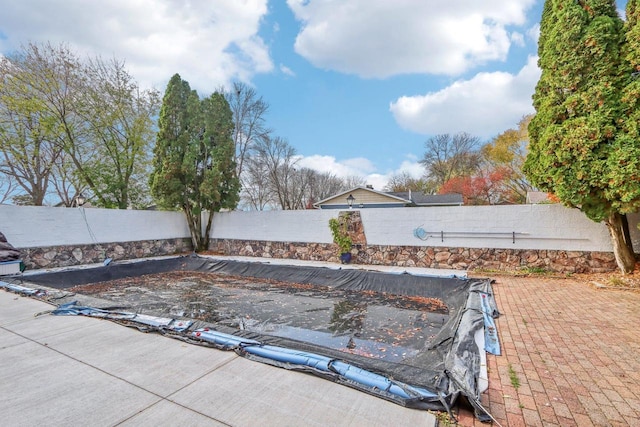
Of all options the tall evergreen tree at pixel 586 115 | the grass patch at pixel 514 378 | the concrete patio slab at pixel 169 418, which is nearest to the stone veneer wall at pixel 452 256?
the tall evergreen tree at pixel 586 115

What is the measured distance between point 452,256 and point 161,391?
6915 mm

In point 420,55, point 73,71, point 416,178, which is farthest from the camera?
point 416,178

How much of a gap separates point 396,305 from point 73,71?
44.3 ft

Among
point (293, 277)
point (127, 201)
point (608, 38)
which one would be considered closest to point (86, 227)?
point (127, 201)

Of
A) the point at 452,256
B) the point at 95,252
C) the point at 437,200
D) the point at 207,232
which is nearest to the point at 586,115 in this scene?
the point at 452,256

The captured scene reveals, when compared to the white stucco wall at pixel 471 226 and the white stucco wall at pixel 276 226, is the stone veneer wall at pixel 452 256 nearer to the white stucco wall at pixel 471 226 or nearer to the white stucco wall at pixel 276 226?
the white stucco wall at pixel 471 226

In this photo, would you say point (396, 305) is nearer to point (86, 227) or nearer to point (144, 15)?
point (144, 15)

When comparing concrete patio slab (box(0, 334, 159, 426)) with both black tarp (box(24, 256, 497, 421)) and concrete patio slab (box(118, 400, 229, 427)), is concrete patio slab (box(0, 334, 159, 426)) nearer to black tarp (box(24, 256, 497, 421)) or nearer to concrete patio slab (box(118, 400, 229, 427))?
concrete patio slab (box(118, 400, 229, 427))

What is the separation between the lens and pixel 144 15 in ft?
22.6

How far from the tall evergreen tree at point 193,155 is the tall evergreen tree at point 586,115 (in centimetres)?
959

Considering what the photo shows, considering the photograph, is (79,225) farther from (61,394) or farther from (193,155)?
(61,394)

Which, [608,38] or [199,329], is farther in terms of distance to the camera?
[608,38]

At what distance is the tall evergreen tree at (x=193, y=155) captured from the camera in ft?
34.1

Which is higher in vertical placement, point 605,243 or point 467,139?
point 467,139
